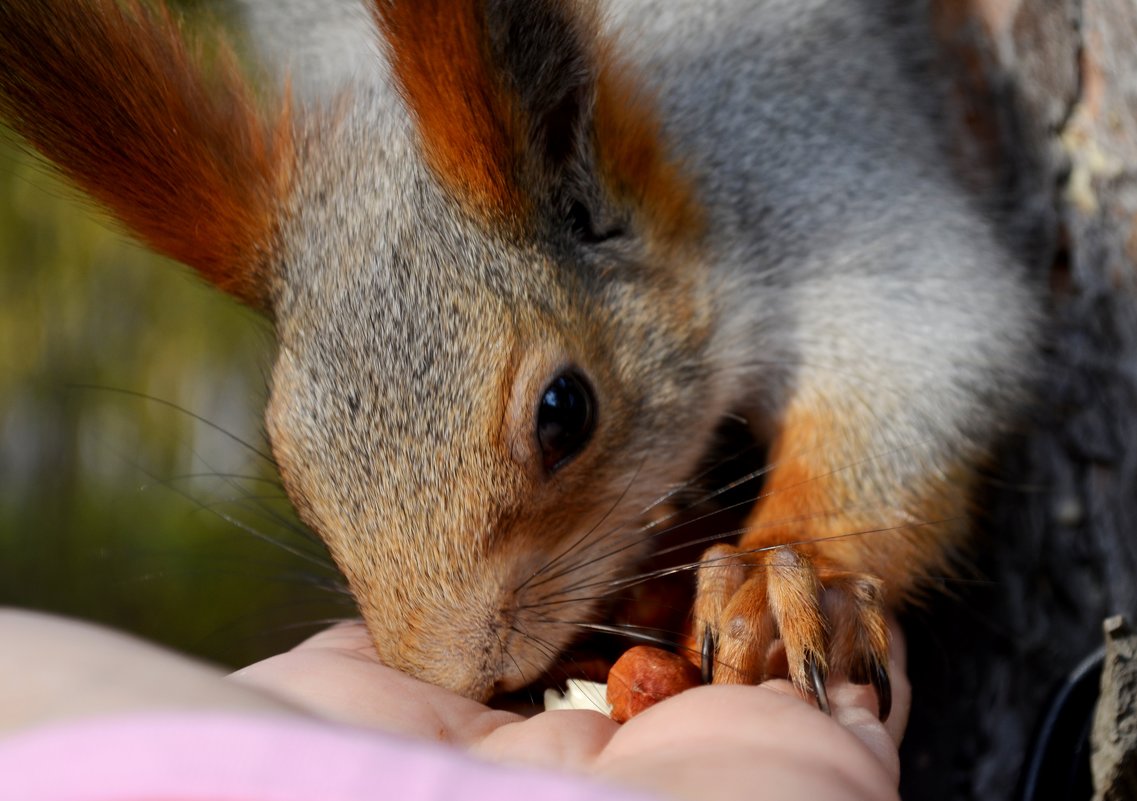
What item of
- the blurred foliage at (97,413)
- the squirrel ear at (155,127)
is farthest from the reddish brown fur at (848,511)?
the blurred foliage at (97,413)

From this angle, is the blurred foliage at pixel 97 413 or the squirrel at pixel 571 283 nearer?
the squirrel at pixel 571 283

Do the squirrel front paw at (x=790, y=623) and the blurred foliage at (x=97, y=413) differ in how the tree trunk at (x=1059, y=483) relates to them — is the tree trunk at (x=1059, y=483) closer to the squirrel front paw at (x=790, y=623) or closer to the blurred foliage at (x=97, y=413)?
the squirrel front paw at (x=790, y=623)

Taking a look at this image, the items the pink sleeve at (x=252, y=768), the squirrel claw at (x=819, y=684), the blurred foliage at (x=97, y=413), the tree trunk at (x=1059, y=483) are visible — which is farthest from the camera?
the blurred foliage at (x=97, y=413)

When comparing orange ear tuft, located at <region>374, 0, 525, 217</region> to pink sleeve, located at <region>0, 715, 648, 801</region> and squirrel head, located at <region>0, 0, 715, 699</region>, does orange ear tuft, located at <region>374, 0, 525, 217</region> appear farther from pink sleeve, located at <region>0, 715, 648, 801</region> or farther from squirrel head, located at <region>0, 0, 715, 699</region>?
pink sleeve, located at <region>0, 715, 648, 801</region>

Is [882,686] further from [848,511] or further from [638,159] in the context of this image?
[638,159]

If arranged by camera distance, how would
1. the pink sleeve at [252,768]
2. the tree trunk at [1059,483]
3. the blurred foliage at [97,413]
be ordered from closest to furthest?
the pink sleeve at [252,768] → the tree trunk at [1059,483] → the blurred foliage at [97,413]

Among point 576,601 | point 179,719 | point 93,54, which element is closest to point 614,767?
point 179,719

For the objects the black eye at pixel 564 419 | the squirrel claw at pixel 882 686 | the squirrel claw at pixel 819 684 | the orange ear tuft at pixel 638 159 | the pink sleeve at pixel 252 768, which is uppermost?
the orange ear tuft at pixel 638 159
